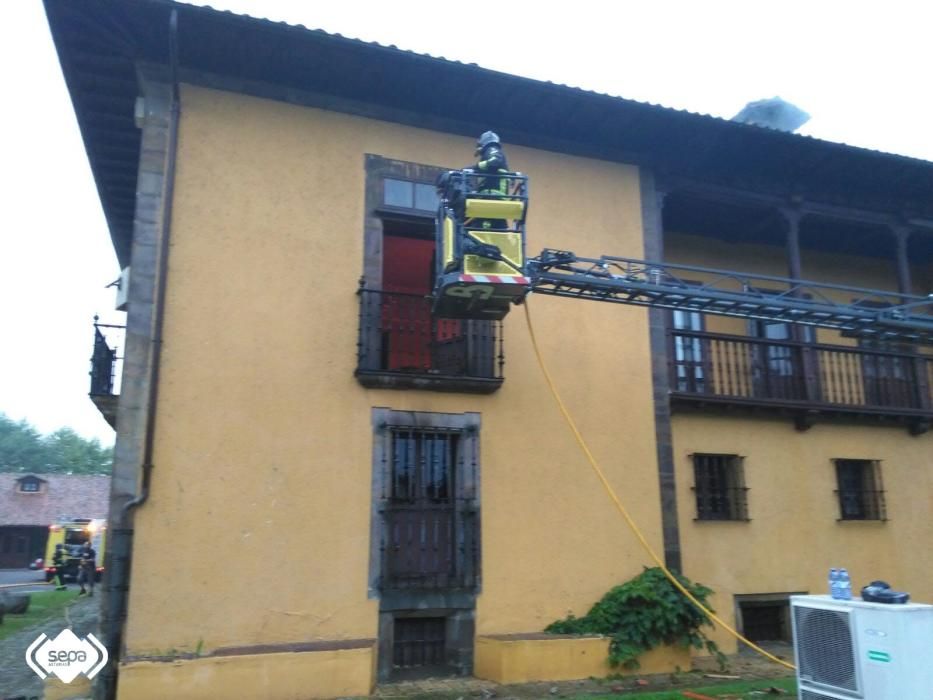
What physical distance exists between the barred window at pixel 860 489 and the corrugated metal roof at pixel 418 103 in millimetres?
4414

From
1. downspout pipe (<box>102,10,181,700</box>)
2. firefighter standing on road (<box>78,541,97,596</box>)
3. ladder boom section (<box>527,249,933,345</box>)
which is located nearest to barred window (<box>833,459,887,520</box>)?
ladder boom section (<box>527,249,933,345</box>)

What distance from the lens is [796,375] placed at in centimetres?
1219

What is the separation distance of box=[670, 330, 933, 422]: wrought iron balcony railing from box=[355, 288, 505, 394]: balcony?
300 centimetres

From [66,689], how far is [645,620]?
6.50 metres

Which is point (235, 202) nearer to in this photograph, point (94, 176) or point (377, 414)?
point (377, 414)

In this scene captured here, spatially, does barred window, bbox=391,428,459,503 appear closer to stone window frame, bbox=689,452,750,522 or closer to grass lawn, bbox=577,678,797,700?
grass lawn, bbox=577,678,797,700

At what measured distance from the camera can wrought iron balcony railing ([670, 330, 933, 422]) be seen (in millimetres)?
11562

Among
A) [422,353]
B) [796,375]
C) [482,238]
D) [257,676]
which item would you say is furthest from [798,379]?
[257,676]

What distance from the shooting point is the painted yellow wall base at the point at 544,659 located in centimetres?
860

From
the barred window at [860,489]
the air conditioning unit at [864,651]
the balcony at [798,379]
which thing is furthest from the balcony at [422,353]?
the barred window at [860,489]

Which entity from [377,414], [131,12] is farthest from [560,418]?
[131,12]

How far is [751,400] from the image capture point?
1127 centimetres

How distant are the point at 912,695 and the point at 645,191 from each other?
7.74m

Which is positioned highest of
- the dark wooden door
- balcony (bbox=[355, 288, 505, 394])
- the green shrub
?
balcony (bbox=[355, 288, 505, 394])
